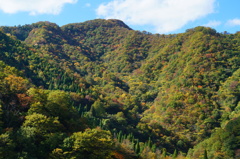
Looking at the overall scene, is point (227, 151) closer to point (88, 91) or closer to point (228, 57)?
point (88, 91)

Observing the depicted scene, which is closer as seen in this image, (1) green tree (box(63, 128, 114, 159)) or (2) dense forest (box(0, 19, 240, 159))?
(1) green tree (box(63, 128, 114, 159))

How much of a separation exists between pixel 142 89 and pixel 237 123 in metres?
104

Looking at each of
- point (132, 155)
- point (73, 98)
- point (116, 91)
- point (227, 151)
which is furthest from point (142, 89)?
point (132, 155)

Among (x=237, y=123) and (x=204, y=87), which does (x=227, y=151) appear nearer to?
(x=237, y=123)

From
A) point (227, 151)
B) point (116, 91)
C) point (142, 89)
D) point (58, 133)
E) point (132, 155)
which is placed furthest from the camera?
point (142, 89)

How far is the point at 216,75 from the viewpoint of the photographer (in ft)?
534

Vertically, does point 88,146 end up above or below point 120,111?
below

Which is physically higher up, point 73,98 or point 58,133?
point 73,98

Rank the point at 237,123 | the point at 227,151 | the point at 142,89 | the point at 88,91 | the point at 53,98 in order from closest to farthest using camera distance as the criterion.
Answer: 1. the point at 53,98
2. the point at 227,151
3. the point at 237,123
4. the point at 88,91
5. the point at 142,89

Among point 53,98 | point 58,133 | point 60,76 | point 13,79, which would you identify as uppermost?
point 60,76

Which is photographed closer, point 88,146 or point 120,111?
point 88,146

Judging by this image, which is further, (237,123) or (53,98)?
(237,123)

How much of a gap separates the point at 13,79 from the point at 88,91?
236 feet

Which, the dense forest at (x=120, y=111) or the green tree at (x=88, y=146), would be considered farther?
the dense forest at (x=120, y=111)
